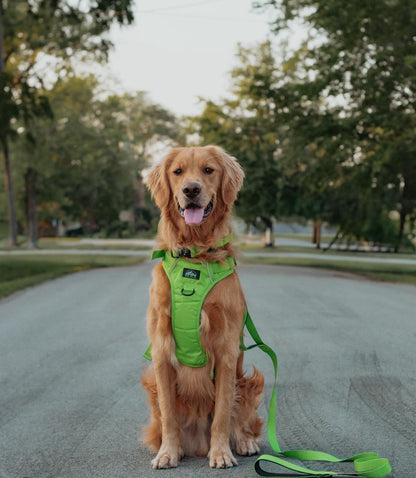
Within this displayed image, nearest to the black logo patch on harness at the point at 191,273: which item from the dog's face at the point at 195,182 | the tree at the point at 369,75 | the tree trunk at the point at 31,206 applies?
the dog's face at the point at 195,182

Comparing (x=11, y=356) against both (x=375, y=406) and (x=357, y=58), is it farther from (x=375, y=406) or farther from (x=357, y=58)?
(x=357, y=58)

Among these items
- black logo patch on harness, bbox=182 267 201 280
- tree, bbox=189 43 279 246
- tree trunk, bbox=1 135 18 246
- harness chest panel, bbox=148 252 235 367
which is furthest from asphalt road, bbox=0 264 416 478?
tree trunk, bbox=1 135 18 246

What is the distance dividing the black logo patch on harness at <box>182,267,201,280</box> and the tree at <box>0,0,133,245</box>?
18.0m

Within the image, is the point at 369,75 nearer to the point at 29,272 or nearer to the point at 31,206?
the point at 29,272

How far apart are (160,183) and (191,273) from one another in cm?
68

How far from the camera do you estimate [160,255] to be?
4.61 metres

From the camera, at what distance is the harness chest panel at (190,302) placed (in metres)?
4.25

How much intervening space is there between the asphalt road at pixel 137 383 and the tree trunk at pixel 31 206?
3819 centimetres

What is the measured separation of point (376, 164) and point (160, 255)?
59.9 feet

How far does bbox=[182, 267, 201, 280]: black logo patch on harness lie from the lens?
4348mm

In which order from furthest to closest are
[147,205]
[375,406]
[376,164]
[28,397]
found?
[147,205]
[376,164]
[28,397]
[375,406]

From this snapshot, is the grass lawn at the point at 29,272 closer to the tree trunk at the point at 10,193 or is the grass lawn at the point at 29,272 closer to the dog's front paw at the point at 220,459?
the tree trunk at the point at 10,193

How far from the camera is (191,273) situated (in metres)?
4.36

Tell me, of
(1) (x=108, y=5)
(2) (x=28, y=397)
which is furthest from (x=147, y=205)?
(2) (x=28, y=397)
